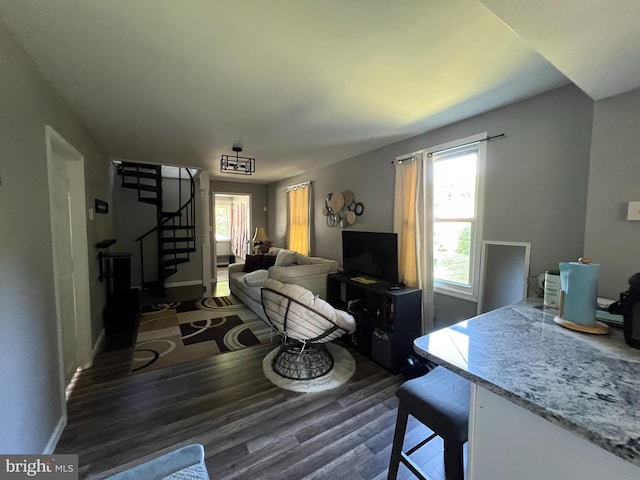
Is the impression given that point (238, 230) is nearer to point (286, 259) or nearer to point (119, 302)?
point (286, 259)

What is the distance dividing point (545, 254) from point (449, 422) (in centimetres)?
172

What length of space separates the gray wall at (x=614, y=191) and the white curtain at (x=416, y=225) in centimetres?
137

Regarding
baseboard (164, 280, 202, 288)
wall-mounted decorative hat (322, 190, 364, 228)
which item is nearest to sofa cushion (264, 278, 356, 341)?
wall-mounted decorative hat (322, 190, 364, 228)

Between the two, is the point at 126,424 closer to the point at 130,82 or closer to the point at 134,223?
the point at 130,82

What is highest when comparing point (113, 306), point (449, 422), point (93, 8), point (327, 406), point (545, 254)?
point (93, 8)

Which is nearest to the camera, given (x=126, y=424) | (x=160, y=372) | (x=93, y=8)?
(x=93, y=8)

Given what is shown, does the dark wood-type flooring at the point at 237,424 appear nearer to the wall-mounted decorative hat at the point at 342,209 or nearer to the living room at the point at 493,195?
the living room at the point at 493,195

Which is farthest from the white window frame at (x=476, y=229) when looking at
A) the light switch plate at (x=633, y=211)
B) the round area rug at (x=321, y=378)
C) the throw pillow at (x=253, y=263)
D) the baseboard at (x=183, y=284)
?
the baseboard at (x=183, y=284)

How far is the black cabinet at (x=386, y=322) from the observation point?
2.62m

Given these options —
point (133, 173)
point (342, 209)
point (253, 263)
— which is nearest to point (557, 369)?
point (342, 209)

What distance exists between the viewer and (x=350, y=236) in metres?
3.61

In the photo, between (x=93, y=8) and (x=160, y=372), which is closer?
(x=93, y=8)

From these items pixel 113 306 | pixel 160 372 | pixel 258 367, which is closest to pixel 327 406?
pixel 258 367

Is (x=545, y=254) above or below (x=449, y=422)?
above
